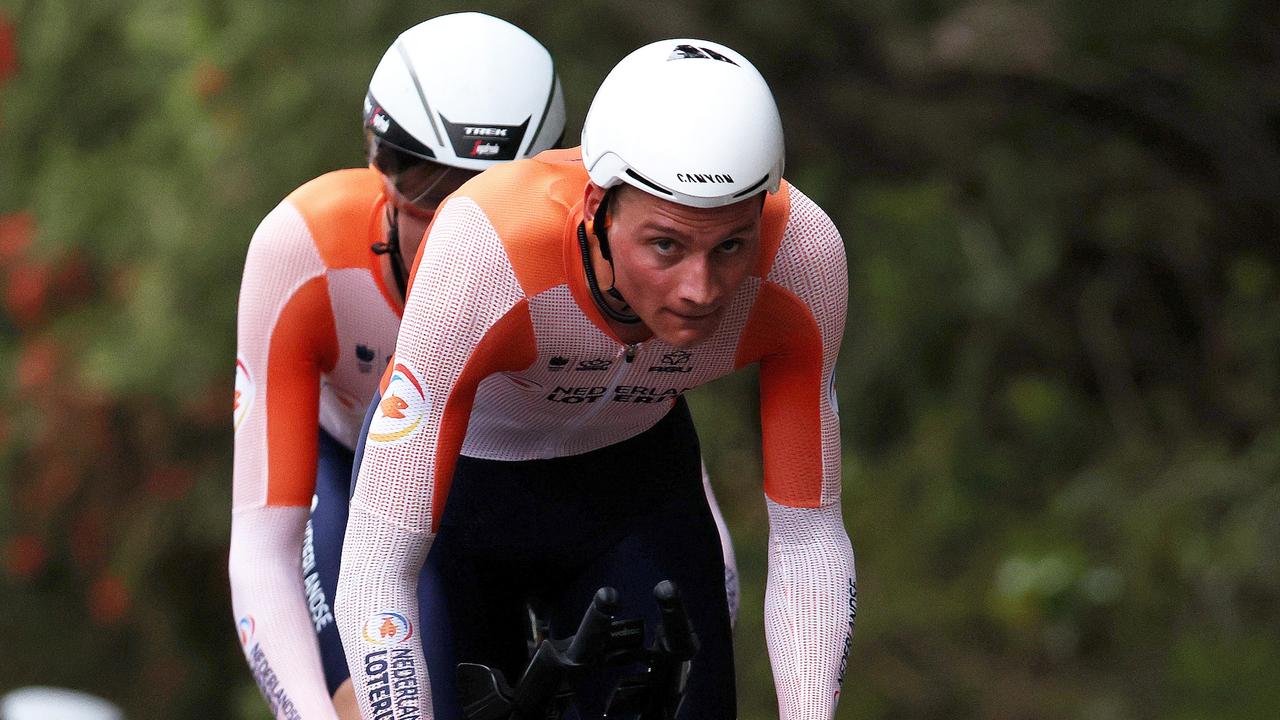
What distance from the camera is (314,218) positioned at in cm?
409

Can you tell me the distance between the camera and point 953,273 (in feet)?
28.7

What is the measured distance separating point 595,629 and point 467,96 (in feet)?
4.23

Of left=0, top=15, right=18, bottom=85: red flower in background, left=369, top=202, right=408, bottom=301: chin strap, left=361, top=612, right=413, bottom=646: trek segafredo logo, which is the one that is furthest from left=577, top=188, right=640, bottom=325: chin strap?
left=0, top=15, right=18, bottom=85: red flower in background

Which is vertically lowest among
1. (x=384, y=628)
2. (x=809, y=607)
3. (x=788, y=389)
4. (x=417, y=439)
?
(x=809, y=607)

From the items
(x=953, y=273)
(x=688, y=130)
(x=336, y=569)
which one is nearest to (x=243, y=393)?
(x=336, y=569)

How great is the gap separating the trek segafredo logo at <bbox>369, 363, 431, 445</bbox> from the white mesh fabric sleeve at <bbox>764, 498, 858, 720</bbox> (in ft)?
2.35

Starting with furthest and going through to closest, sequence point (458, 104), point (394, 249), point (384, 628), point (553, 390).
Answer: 1. point (394, 249)
2. point (458, 104)
3. point (553, 390)
4. point (384, 628)

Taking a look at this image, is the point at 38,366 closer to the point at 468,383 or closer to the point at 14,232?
the point at 14,232

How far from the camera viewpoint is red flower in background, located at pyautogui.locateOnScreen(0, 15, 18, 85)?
32.7ft

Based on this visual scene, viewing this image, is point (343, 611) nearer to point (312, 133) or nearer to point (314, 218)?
point (314, 218)

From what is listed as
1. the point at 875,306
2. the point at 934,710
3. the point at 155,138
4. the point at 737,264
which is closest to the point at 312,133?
the point at 155,138

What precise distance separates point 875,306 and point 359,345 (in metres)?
5.04

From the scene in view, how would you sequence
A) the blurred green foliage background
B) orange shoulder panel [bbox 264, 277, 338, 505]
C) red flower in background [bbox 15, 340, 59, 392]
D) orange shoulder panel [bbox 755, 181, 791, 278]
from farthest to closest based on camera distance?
red flower in background [bbox 15, 340, 59, 392]
the blurred green foliage background
orange shoulder panel [bbox 264, 277, 338, 505]
orange shoulder panel [bbox 755, 181, 791, 278]

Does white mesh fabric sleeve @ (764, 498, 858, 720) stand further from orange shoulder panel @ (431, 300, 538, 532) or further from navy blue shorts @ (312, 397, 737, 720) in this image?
orange shoulder panel @ (431, 300, 538, 532)
